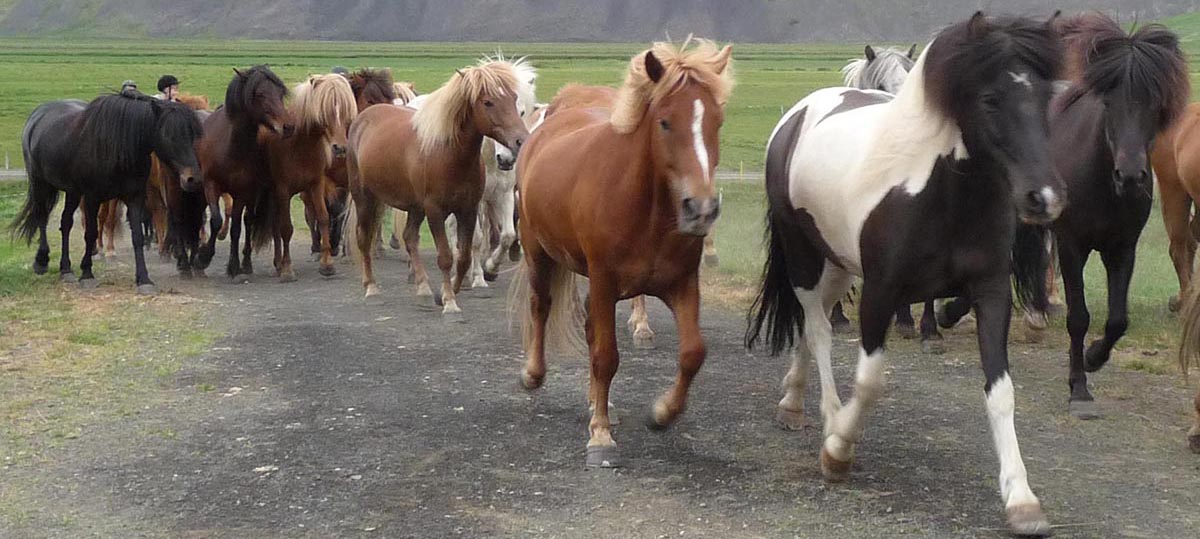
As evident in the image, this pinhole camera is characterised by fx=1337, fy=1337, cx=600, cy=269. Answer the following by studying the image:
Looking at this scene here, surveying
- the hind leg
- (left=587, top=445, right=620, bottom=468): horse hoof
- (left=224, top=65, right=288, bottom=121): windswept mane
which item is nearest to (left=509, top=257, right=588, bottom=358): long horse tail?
(left=587, top=445, right=620, bottom=468): horse hoof

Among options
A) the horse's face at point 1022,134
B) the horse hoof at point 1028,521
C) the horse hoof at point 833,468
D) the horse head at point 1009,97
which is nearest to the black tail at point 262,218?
the horse hoof at point 833,468

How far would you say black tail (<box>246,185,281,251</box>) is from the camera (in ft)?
45.8

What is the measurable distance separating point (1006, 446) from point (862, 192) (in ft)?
4.00

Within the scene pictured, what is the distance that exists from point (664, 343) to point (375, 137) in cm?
403

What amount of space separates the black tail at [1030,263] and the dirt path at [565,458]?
54cm

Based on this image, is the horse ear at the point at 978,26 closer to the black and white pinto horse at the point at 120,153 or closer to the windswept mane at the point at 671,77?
the windswept mane at the point at 671,77

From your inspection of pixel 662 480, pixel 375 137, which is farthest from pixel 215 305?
pixel 662 480

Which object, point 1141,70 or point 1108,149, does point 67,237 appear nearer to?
point 1108,149

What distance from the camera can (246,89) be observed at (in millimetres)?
13375

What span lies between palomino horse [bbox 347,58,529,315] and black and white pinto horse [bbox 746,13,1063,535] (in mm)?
4769

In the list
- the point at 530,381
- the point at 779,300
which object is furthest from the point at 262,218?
the point at 779,300

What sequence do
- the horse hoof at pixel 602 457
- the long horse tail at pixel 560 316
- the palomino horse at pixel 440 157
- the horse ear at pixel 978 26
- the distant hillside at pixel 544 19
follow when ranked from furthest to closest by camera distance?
the distant hillside at pixel 544 19 < the palomino horse at pixel 440 157 < the long horse tail at pixel 560 316 < the horse hoof at pixel 602 457 < the horse ear at pixel 978 26

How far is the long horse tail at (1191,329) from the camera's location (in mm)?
6289

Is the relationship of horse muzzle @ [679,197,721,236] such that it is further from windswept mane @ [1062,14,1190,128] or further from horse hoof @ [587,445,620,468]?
windswept mane @ [1062,14,1190,128]
